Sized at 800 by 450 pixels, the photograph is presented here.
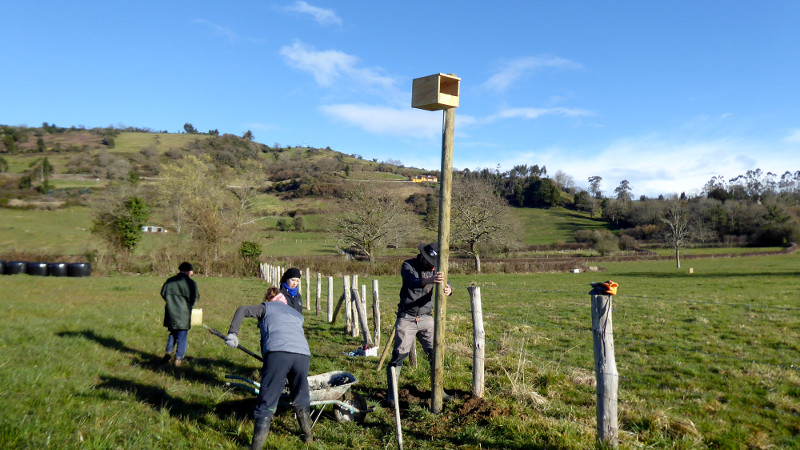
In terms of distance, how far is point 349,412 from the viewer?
5375 mm

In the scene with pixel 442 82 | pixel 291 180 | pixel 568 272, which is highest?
pixel 291 180

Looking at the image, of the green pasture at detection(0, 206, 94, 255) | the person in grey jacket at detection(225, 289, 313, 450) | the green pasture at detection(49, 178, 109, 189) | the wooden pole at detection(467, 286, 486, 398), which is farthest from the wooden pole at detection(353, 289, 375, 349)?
the green pasture at detection(49, 178, 109, 189)

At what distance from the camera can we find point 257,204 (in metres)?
56.0

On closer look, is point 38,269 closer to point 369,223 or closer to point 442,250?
point 369,223

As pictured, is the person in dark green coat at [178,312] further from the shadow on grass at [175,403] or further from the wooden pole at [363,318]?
the wooden pole at [363,318]

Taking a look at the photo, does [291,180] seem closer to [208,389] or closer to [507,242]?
[507,242]

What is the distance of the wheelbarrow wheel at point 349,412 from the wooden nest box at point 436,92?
3.44 metres

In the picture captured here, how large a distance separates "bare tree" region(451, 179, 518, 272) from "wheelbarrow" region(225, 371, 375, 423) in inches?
1478

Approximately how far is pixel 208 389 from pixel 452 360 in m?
3.63

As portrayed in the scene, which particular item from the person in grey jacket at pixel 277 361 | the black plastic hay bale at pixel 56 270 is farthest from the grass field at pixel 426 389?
the black plastic hay bale at pixel 56 270

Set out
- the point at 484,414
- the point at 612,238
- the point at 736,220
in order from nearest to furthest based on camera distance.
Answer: the point at 484,414 < the point at 612,238 < the point at 736,220

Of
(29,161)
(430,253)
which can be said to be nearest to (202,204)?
(430,253)

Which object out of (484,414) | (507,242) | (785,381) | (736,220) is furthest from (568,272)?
(736,220)

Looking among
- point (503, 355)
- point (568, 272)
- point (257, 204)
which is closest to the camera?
point (503, 355)
